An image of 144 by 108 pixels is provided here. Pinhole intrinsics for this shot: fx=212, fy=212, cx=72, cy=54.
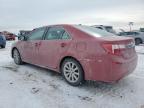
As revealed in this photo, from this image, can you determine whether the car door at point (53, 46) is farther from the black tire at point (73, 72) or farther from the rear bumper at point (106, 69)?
the rear bumper at point (106, 69)

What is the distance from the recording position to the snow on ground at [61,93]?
4.05 m

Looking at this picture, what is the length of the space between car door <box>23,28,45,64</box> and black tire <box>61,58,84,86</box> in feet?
4.07

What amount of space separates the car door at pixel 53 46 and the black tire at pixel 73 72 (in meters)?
0.28

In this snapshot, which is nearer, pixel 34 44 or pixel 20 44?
pixel 34 44

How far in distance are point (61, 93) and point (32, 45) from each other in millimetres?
2204

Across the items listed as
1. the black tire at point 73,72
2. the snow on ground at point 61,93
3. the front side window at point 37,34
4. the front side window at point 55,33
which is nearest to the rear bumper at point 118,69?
the snow on ground at point 61,93

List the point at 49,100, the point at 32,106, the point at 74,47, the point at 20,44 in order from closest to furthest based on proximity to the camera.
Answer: the point at 32,106 → the point at 49,100 → the point at 74,47 → the point at 20,44

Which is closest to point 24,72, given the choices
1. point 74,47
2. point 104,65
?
point 74,47

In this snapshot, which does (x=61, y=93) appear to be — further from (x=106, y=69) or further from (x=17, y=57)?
(x=17, y=57)

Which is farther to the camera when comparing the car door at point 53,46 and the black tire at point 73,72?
the car door at point 53,46

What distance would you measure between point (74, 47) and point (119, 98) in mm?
1492

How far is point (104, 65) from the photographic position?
436 cm

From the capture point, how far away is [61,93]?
459cm

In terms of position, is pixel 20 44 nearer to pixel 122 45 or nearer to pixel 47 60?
pixel 47 60
